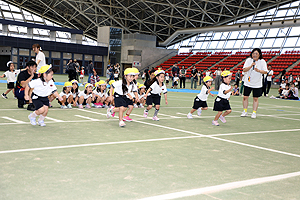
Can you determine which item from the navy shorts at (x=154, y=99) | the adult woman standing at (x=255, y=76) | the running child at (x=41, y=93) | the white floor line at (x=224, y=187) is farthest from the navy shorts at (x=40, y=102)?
the adult woman standing at (x=255, y=76)

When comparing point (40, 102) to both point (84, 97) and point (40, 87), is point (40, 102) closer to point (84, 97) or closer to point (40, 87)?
point (40, 87)

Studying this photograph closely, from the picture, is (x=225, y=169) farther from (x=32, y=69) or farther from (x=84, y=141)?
(x=32, y=69)

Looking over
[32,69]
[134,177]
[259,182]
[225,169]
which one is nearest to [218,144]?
[225,169]

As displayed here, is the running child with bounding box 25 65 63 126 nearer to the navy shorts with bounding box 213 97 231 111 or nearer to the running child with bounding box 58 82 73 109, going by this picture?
the running child with bounding box 58 82 73 109

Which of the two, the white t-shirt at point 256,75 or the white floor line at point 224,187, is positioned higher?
the white t-shirt at point 256,75

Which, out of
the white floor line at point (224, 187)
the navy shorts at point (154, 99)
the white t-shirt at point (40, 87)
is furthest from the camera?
the navy shorts at point (154, 99)

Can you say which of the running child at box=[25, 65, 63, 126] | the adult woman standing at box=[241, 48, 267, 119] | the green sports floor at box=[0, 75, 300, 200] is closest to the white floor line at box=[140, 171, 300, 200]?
the green sports floor at box=[0, 75, 300, 200]

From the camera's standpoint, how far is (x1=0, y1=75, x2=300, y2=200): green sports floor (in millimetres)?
3287

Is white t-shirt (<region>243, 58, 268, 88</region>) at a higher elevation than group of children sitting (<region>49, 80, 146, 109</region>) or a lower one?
higher

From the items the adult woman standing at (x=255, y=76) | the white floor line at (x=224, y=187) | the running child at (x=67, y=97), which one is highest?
the adult woman standing at (x=255, y=76)

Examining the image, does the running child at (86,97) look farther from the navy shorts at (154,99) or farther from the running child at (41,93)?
the running child at (41,93)

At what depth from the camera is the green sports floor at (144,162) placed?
3.29 meters

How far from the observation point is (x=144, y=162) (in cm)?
439

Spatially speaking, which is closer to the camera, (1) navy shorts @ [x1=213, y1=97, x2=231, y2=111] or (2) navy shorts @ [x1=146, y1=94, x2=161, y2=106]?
(1) navy shorts @ [x1=213, y1=97, x2=231, y2=111]
